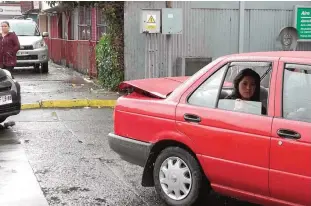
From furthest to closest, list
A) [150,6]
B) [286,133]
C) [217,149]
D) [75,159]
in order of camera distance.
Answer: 1. [150,6]
2. [75,159]
3. [217,149]
4. [286,133]

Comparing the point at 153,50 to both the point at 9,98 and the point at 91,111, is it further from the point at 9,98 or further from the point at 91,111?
the point at 9,98

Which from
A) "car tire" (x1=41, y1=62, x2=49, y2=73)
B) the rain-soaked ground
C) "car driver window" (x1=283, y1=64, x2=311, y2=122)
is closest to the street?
the rain-soaked ground

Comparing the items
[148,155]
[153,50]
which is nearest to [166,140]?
[148,155]

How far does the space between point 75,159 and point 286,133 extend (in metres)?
3.63

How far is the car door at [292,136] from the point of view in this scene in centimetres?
394

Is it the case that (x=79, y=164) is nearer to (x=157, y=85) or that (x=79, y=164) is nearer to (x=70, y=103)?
(x=157, y=85)

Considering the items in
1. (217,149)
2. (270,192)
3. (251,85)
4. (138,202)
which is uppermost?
(251,85)

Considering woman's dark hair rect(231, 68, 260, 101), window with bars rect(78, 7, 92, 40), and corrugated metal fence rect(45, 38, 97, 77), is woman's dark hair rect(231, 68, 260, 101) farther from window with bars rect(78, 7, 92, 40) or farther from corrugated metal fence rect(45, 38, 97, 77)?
window with bars rect(78, 7, 92, 40)

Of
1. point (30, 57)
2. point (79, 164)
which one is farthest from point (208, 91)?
point (30, 57)

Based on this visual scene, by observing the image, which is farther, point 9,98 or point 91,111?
point 91,111

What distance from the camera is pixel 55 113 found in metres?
10.5

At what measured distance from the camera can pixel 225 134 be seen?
14.6 feet

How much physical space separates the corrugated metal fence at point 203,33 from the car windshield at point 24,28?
7.91m

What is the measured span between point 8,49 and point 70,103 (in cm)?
221
